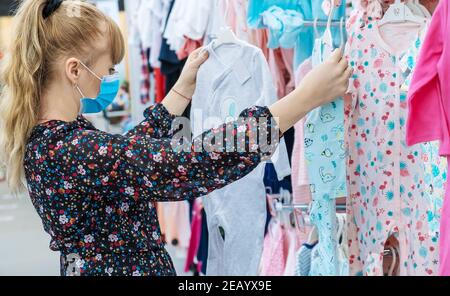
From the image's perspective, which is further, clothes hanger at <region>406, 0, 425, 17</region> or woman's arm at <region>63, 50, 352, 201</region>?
clothes hanger at <region>406, 0, 425, 17</region>

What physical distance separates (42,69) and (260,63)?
0.89 m

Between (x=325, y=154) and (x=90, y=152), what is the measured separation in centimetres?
80

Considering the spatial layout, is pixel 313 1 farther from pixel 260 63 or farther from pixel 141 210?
pixel 141 210

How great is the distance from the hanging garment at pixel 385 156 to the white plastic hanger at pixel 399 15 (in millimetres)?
23

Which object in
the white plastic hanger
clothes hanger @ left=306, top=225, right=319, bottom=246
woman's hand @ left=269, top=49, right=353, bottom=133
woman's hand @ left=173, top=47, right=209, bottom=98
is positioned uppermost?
the white plastic hanger

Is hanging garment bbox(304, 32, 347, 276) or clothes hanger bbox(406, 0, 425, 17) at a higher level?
clothes hanger bbox(406, 0, 425, 17)

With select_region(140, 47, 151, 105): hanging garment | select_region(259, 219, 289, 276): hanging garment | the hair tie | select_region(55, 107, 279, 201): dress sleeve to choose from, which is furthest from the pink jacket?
select_region(140, 47, 151, 105): hanging garment

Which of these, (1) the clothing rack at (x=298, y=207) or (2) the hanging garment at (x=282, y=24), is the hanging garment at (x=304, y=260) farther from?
(2) the hanging garment at (x=282, y=24)

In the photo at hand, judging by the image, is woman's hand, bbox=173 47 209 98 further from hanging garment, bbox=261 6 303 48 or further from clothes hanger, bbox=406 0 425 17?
clothes hanger, bbox=406 0 425 17

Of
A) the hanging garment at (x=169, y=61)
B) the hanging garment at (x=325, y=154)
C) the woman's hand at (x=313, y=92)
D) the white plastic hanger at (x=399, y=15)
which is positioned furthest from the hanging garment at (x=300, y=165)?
the hanging garment at (x=169, y=61)

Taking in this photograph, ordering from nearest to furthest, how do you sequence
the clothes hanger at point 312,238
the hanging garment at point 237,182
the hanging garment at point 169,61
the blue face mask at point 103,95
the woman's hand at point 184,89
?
the blue face mask at point 103,95 < the woman's hand at point 184,89 < the hanging garment at point 237,182 < the clothes hanger at point 312,238 < the hanging garment at point 169,61

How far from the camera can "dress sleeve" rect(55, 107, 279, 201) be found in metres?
1.47

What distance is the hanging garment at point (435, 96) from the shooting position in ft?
5.28

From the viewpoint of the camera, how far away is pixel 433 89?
5.47 ft
